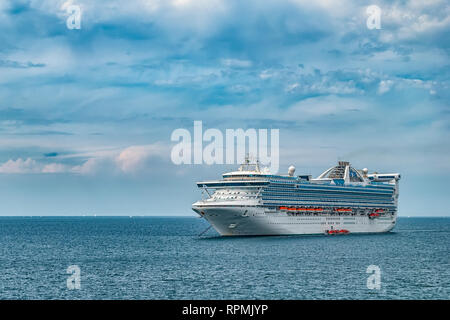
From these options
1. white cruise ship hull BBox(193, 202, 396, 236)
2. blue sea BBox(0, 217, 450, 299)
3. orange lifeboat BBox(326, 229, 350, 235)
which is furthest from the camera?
orange lifeboat BBox(326, 229, 350, 235)

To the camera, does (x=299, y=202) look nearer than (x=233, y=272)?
No

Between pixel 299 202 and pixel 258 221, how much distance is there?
13.9 m

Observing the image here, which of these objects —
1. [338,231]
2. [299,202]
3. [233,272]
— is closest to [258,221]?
[299,202]

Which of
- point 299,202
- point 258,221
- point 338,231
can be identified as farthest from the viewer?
point 338,231

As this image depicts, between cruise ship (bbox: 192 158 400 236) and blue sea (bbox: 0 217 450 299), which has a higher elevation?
cruise ship (bbox: 192 158 400 236)

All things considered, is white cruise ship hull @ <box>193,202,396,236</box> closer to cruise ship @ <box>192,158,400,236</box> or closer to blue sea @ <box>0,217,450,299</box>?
cruise ship @ <box>192,158,400,236</box>

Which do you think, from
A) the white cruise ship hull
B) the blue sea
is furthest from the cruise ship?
the blue sea

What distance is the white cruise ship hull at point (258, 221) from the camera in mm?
95625

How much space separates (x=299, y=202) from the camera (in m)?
109

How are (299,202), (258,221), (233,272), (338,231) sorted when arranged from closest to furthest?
(233,272) → (258,221) → (299,202) → (338,231)

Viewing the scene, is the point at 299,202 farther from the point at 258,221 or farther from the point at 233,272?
the point at 233,272

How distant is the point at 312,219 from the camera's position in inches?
4417

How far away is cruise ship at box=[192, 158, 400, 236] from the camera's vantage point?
97.2 m
